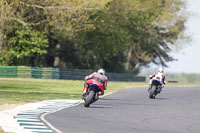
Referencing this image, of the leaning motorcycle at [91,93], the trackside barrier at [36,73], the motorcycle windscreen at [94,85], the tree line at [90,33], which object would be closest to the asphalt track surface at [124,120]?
the leaning motorcycle at [91,93]

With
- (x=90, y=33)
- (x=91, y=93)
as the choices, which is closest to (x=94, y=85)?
(x=91, y=93)

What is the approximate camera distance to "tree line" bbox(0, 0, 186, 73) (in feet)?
144

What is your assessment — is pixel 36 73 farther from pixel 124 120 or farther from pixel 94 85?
pixel 124 120

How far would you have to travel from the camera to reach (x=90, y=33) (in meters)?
66.5

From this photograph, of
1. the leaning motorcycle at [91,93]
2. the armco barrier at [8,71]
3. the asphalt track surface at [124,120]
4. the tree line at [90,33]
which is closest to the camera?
the asphalt track surface at [124,120]

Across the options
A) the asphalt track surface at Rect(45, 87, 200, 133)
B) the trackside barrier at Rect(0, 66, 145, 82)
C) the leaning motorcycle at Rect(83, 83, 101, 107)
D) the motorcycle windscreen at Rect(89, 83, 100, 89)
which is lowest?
the trackside barrier at Rect(0, 66, 145, 82)

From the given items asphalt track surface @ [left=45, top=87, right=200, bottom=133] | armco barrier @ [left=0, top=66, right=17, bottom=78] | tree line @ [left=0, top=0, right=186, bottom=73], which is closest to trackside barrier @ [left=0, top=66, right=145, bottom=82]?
armco barrier @ [left=0, top=66, right=17, bottom=78]

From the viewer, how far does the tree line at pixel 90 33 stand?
43875mm

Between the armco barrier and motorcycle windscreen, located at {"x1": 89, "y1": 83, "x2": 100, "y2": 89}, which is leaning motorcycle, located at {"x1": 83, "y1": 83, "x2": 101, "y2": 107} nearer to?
motorcycle windscreen, located at {"x1": 89, "y1": 83, "x2": 100, "y2": 89}

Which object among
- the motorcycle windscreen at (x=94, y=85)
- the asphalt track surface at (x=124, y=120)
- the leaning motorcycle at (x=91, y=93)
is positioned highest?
the motorcycle windscreen at (x=94, y=85)

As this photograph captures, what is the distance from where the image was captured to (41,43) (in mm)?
58188

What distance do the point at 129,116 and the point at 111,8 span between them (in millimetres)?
50738

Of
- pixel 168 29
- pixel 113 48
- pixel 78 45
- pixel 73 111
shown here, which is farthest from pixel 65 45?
pixel 73 111

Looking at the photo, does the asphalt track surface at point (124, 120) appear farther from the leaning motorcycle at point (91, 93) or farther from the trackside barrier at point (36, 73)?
the trackside barrier at point (36, 73)
